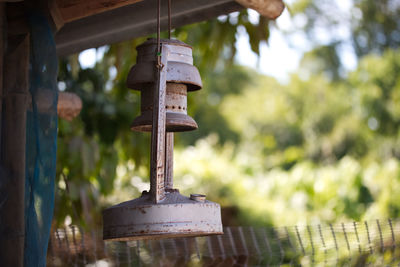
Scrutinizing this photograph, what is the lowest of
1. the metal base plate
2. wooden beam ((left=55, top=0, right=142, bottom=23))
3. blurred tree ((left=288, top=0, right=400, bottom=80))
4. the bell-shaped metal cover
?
the metal base plate

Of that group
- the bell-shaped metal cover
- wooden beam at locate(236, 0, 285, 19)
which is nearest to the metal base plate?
the bell-shaped metal cover

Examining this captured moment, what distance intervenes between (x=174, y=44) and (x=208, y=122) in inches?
1133

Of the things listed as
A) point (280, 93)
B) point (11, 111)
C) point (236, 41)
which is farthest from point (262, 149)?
point (11, 111)

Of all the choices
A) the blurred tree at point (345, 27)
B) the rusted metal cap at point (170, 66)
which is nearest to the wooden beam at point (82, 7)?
the rusted metal cap at point (170, 66)

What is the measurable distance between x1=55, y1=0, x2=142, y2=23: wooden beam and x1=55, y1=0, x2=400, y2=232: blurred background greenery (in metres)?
1.57

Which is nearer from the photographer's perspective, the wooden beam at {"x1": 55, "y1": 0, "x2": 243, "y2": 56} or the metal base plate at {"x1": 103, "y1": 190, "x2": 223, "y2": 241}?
the metal base plate at {"x1": 103, "y1": 190, "x2": 223, "y2": 241}

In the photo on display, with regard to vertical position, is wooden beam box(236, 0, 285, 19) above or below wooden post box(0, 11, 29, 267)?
above

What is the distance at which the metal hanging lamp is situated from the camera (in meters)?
2.05

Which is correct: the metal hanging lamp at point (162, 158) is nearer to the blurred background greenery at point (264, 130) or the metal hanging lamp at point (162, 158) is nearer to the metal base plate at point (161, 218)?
the metal base plate at point (161, 218)

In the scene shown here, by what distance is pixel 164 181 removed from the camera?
2.21 meters

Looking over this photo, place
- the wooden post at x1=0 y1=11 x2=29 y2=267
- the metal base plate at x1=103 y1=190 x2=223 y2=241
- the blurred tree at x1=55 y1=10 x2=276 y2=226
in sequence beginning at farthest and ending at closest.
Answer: the blurred tree at x1=55 y1=10 x2=276 y2=226 < the wooden post at x1=0 y1=11 x2=29 y2=267 < the metal base plate at x1=103 y1=190 x2=223 y2=241

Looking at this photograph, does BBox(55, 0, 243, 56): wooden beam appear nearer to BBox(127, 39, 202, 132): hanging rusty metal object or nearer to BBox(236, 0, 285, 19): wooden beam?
BBox(236, 0, 285, 19): wooden beam

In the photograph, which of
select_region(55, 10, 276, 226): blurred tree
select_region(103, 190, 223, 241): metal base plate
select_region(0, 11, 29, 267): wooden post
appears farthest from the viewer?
select_region(55, 10, 276, 226): blurred tree

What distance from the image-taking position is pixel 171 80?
224 cm
